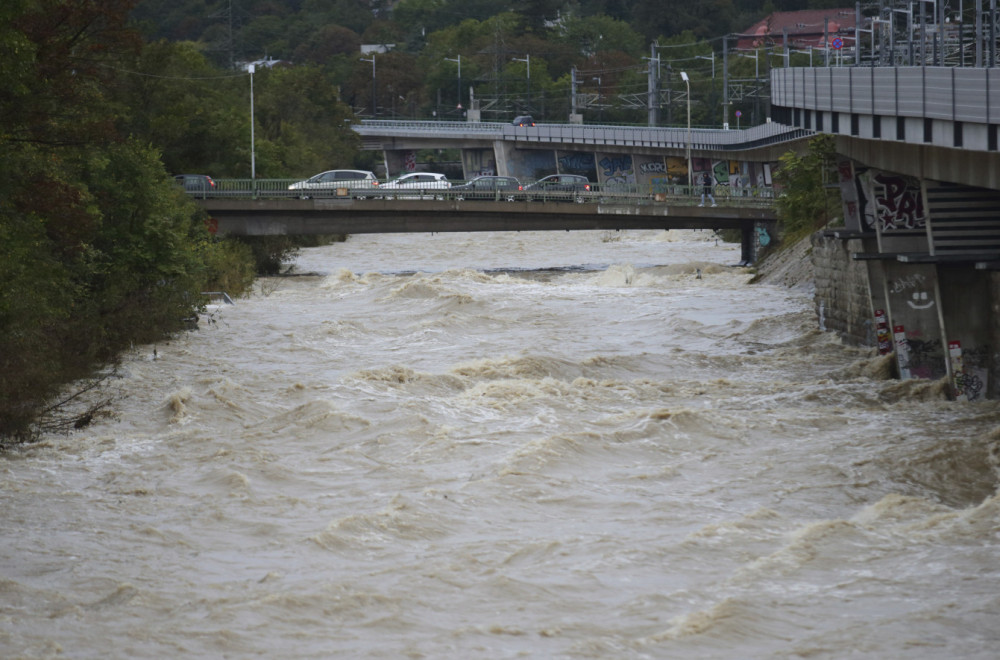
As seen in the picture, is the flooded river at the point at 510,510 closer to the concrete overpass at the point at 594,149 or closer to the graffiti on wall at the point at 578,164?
the concrete overpass at the point at 594,149

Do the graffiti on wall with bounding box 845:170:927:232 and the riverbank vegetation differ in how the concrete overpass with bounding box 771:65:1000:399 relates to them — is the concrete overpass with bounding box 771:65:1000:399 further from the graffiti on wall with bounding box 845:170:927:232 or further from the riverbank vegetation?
the riverbank vegetation

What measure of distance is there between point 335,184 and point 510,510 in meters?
47.4

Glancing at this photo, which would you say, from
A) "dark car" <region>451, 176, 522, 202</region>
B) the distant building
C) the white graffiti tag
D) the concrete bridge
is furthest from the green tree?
the distant building

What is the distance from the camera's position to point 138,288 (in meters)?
35.4

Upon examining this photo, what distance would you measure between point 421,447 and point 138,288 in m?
14.8

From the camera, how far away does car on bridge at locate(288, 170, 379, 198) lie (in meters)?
62.6

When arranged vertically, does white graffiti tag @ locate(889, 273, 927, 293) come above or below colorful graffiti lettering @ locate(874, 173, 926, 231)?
below

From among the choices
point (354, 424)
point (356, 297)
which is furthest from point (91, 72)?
point (356, 297)

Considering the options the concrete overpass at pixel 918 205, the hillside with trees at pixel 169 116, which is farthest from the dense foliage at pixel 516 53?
the concrete overpass at pixel 918 205

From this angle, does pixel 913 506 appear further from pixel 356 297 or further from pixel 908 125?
pixel 356 297

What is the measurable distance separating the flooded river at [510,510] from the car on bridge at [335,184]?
2748cm

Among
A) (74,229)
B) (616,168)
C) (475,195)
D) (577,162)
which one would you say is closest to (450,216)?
(475,195)

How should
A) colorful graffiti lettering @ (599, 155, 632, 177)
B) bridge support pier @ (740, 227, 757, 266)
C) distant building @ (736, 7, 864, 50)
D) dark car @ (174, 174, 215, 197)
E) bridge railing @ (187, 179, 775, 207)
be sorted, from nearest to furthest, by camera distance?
dark car @ (174, 174, 215, 197) → bridge railing @ (187, 179, 775, 207) → bridge support pier @ (740, 227, 757, 266) → colorful graffiti lettering @ (599, 155, 632, 177) → distant building @ (736, 7, 864, 50)

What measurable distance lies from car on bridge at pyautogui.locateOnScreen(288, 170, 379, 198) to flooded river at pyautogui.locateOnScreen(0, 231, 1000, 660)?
90.1 feet
